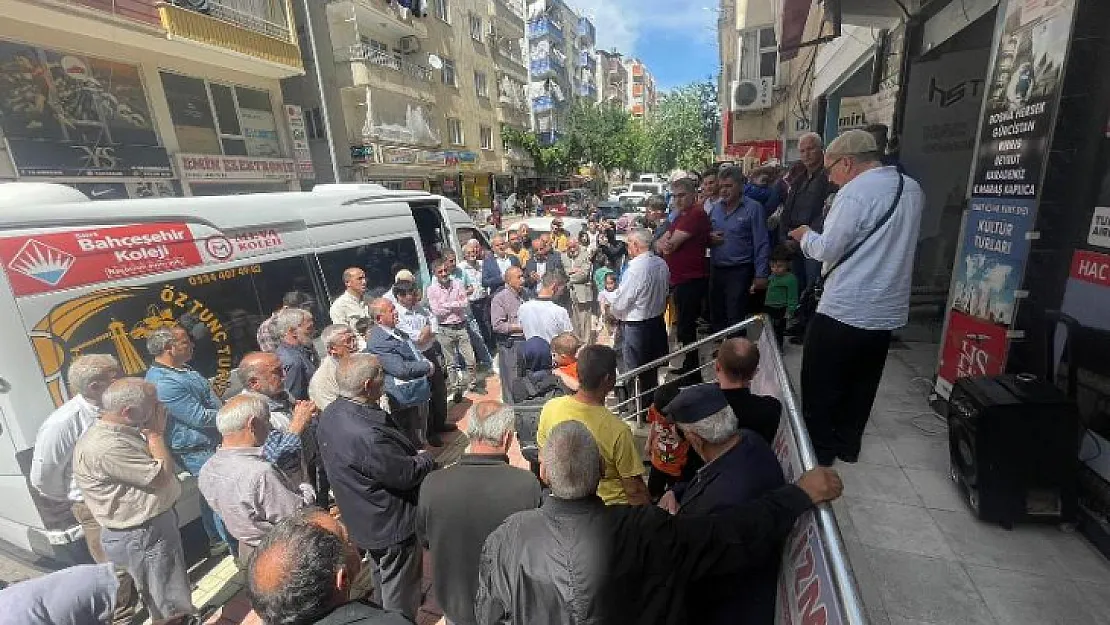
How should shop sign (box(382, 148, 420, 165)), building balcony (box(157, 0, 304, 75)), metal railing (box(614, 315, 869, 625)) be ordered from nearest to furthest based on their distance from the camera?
1. metal railing (box(614, 315, 869, 625))
2. building balcony (box(157, 0, 304, 75))
3. shop sign (box(382, 148, 420, 165))

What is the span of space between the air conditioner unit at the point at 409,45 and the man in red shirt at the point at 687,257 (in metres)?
22.5

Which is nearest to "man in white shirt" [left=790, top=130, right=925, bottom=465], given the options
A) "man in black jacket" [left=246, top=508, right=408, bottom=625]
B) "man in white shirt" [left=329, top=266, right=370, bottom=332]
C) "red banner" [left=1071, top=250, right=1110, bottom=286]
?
"red banner" [left=1071, top=250, right=1110, bottom=286]

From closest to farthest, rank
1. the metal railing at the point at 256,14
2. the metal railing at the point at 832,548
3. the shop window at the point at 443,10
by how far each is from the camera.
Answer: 1. the metal railing at the point at 832,548
2. the metal railing at the point at 256,14
3. the shop window at the point at 443,10

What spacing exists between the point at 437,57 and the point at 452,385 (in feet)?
70.7

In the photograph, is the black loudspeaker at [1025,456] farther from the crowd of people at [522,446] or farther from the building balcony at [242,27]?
the building balcony at [242,27]

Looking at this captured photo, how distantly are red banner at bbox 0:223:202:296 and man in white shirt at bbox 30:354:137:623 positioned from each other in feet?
1.75

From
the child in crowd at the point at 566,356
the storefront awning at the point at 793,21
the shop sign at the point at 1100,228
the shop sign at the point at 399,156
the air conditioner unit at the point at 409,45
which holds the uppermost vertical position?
the air conditioner unit at the point at 409,45

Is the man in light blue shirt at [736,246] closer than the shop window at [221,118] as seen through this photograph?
Yes

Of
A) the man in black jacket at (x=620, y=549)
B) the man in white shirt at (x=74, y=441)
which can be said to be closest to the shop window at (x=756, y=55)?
the man in black jacket at (x=620, y=549)

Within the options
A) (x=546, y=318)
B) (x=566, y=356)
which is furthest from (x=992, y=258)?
(x=546, y=318)

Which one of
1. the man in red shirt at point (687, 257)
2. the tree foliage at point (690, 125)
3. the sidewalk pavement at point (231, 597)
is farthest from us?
the tree foliage at point (690, 125)

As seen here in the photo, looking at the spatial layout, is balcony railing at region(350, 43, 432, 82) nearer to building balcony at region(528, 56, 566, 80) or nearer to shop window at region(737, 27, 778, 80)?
shop window at region(737, 27, 778, 80)

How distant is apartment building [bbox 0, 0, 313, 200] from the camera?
973 centimetres

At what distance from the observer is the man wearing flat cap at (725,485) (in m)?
1.76
